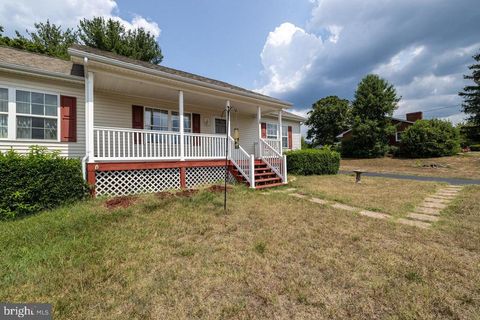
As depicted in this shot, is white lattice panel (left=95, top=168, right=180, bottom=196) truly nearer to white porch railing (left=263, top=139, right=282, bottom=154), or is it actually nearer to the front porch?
the front porch

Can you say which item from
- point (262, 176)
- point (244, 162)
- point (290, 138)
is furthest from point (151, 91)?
point (290, 138)

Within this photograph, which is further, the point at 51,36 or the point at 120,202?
the point at 51,36

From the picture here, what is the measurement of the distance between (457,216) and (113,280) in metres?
6.72

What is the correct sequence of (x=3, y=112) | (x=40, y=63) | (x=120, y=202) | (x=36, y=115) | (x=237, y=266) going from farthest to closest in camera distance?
(x=40, y=63), (x=36, y=115), (x=3, y=112), (x=120, y=202), (x=237, y=266)

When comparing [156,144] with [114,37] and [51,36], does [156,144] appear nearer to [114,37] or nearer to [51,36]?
[114,37]

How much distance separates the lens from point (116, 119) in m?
8.21

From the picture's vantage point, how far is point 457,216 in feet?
16.4

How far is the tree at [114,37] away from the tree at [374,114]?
2279 centimetres

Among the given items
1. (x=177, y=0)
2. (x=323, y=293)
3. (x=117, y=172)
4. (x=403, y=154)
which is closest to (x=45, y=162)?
(x=117, y=172)

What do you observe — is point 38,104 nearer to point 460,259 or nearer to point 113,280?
point 113,280

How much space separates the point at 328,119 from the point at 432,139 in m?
20.6

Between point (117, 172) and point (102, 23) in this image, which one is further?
point (102, 23)

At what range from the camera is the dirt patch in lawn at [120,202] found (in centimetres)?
518

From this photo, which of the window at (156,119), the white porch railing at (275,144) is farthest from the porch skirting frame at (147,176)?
the white porch railing at (275,144)
